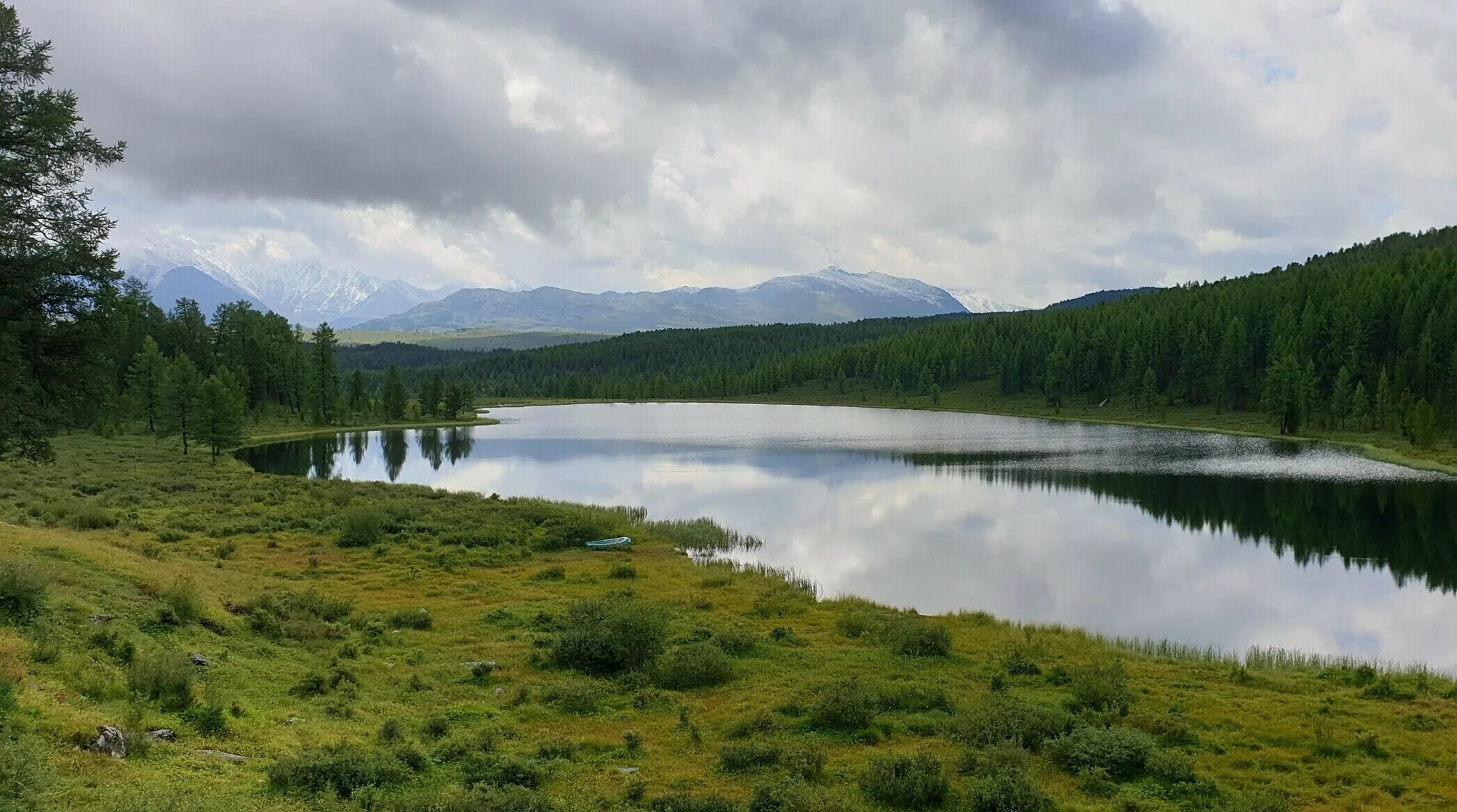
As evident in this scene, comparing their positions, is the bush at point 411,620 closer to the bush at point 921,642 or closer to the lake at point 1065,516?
the bush at point 921,642

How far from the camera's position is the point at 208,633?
18672mm

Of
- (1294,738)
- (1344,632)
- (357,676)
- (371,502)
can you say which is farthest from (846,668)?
(371,502)

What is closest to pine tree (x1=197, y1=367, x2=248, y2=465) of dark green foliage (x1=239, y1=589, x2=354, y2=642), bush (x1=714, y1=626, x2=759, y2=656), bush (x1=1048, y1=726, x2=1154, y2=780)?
dark green foliage (x1=239, y1=589, x2=354, y2=642)

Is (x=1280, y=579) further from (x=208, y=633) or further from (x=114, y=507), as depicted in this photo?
(x=114, y=507)

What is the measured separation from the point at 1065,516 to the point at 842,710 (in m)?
37.4

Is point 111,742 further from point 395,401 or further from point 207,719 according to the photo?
point 395,401

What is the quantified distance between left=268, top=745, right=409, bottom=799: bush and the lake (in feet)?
72.3

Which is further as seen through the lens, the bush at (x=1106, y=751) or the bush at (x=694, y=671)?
the bush at (x=694, y=671)

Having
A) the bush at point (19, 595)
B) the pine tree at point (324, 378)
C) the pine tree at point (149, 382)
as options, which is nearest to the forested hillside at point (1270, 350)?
the bush at point (19, 595)

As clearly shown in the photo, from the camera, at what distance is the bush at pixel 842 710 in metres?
16.8

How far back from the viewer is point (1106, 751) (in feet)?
49.1

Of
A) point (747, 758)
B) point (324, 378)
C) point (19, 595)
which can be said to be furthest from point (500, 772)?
point (324, 378)

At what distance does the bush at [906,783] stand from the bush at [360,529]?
30.8 m

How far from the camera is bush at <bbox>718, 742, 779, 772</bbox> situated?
1442 cm
